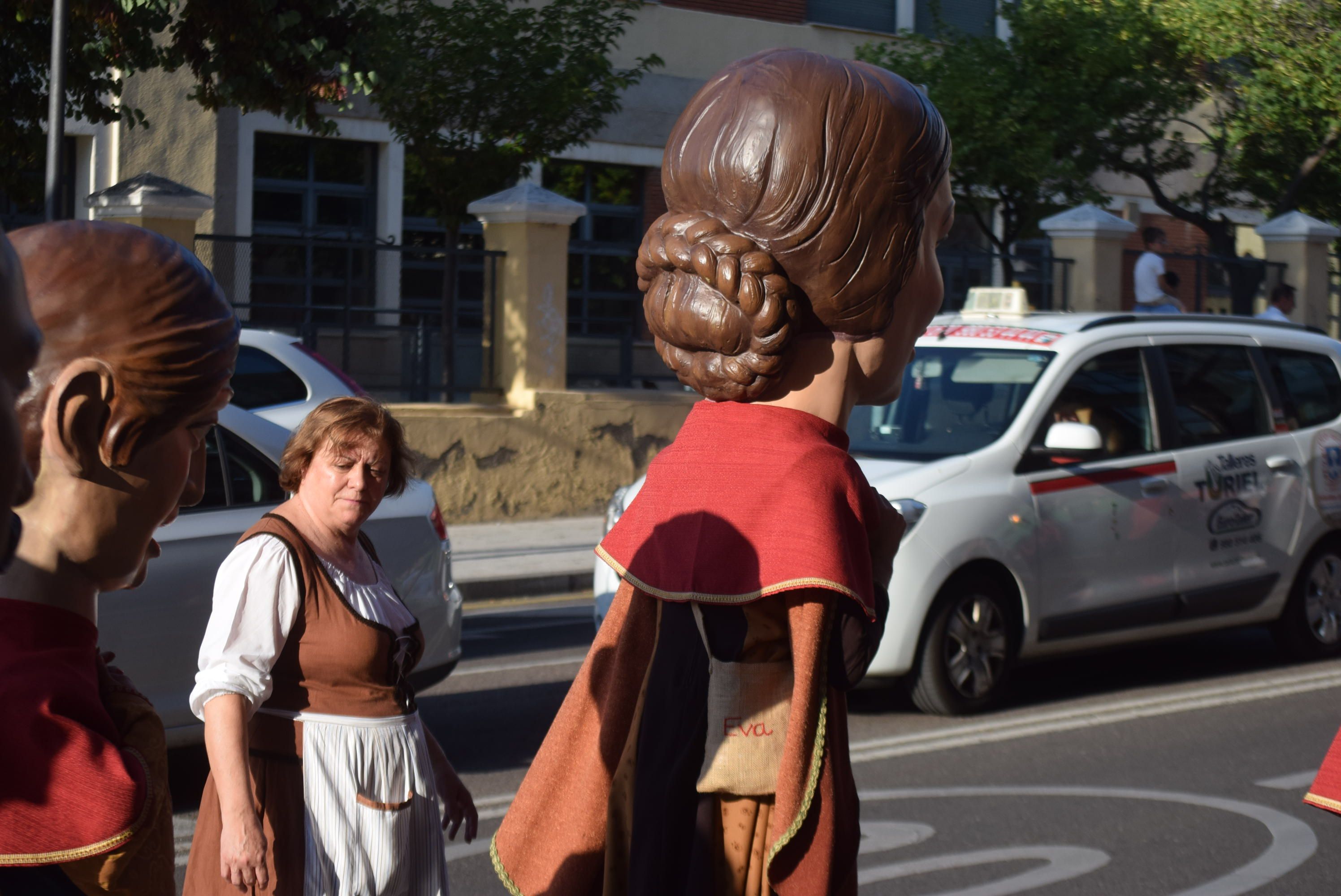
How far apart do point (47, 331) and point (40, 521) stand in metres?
0.21

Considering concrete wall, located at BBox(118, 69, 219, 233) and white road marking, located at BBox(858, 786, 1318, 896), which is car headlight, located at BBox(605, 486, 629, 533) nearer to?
white road marking, located at BBox(858, 786, 1318, 896)

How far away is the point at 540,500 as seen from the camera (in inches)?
598

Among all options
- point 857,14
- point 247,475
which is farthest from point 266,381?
point 857,14

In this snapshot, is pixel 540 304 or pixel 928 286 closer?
pixel 928 286

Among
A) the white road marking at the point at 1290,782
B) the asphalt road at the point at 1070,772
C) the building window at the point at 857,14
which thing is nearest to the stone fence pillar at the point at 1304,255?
the building window at the point at 857,14

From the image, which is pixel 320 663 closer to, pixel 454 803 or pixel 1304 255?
pixel 454 803

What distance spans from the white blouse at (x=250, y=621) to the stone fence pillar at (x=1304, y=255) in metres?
20.0

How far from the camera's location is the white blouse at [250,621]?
3.01 metres

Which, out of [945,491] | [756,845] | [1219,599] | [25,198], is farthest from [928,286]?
[25,198]

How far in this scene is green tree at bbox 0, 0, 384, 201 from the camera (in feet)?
36.5

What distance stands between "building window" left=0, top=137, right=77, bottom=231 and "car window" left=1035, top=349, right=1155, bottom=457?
5.79m

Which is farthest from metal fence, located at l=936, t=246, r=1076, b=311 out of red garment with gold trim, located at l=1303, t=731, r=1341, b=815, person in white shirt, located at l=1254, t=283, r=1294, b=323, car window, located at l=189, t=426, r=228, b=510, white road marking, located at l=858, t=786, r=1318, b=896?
red garment with gold trim, located at l=1303, t=731, r=1341, b=815

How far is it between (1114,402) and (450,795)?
561 cm

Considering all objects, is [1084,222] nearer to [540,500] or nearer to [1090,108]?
[1090,108]
